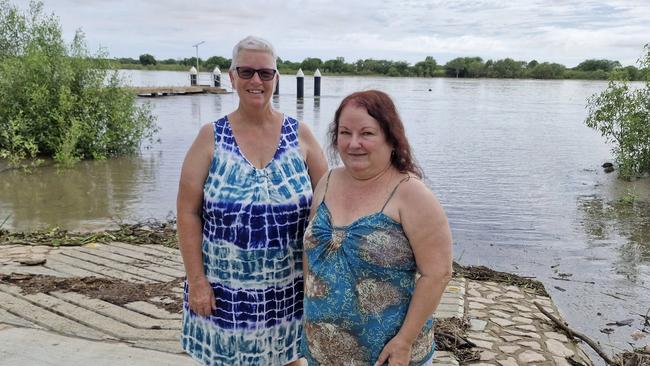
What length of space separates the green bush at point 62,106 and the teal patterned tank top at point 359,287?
1336 centimetres

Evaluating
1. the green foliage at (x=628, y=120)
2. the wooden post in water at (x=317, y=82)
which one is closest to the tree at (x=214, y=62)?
the wooden post in water at (x=317, y=82)

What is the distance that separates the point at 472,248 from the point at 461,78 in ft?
318

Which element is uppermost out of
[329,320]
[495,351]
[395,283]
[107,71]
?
[107,71]

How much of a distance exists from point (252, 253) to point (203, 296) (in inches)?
11.9

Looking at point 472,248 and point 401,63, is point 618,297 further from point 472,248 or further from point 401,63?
point 401,63

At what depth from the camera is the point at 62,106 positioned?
1416 centimetres

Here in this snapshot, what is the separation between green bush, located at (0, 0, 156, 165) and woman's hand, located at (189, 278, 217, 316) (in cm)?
1280

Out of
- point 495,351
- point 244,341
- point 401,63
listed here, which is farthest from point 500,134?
point 401,63

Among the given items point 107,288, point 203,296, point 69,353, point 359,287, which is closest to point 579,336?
point 359,287

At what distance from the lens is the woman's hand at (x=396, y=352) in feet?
6.33

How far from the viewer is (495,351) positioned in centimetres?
400

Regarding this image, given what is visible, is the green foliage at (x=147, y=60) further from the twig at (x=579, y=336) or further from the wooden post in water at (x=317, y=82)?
the twig at (x=579, y=336)

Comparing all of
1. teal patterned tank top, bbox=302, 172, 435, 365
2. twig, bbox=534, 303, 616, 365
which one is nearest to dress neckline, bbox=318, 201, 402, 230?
teal patterned tank top, bbox=302, 172, 435, 365

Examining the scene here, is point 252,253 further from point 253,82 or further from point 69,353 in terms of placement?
point 69,353
